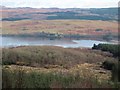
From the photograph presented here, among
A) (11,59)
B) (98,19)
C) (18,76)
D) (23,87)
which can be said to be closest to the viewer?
(23,87)

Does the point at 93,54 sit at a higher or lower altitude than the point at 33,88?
lower

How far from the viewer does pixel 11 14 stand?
127ft

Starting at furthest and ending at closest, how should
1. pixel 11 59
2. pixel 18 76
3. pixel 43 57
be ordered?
pixel 43 57 < pixel 11 59 < pixel 18 76

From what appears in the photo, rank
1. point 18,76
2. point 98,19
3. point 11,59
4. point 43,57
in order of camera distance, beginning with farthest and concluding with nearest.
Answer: point 98,19
point 43,57
point 11,59
point 18,76

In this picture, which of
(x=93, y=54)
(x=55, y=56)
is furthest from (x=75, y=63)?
(x=93, y=54)

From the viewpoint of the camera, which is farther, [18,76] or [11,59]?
[11,59]

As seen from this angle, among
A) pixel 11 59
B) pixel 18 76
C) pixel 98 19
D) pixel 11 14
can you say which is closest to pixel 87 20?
pixel 98 19

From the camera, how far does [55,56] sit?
13.3 metres

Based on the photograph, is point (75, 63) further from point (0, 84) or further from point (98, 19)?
point (98, 19)

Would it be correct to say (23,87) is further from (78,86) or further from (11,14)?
(11,14)

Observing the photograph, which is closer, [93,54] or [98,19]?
[93,54]

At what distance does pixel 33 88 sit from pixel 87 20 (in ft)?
115

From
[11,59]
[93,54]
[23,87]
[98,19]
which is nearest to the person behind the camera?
[23,87]

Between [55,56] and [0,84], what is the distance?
27.3 ft
